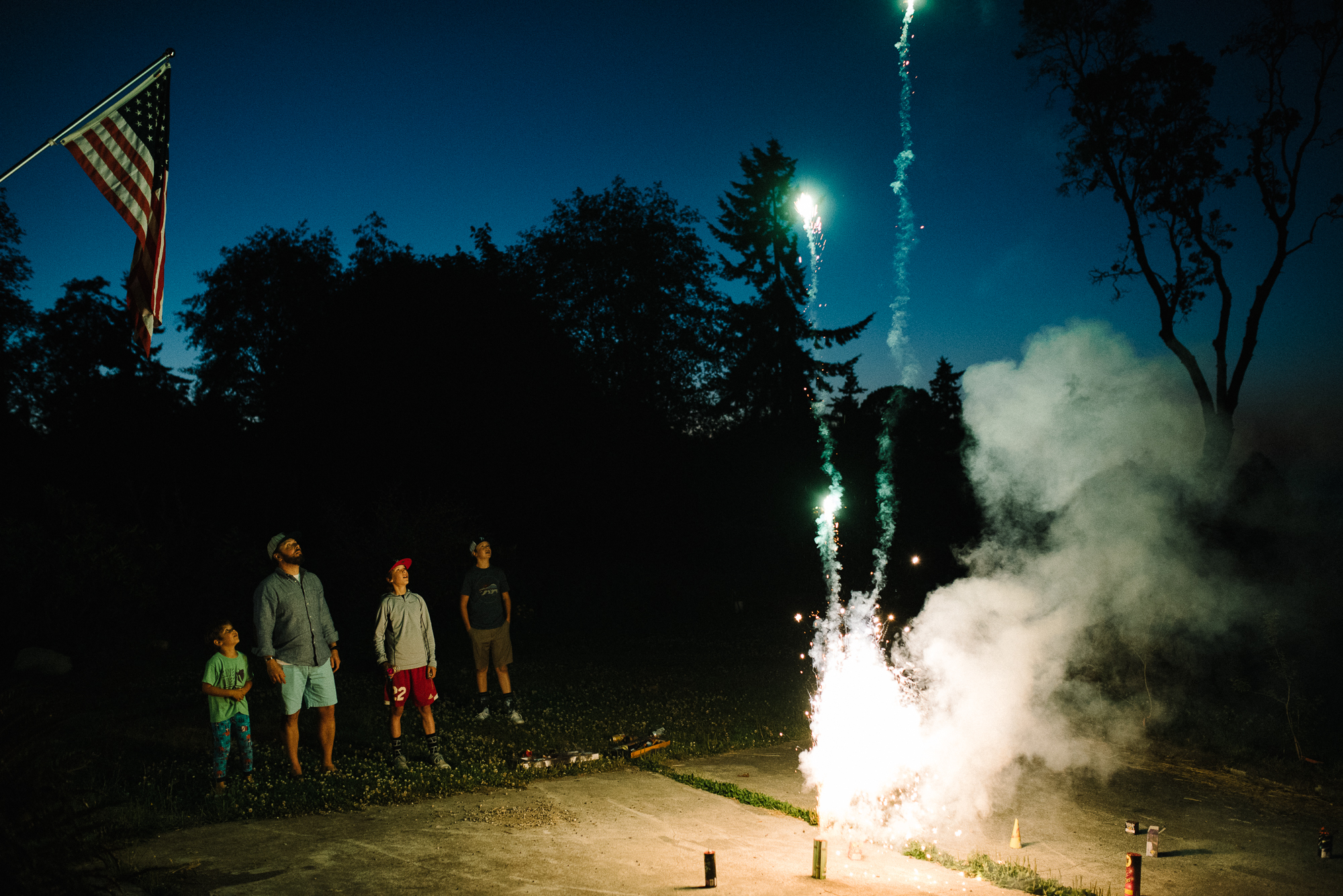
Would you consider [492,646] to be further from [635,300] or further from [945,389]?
[945,389]

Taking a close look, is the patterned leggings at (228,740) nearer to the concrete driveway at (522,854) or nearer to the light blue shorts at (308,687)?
the light blue shorts at (308,687)

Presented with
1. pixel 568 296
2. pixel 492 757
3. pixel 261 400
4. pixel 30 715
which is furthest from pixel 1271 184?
pixel 261 400

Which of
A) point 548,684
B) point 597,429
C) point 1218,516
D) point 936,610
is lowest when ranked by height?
point 548,684

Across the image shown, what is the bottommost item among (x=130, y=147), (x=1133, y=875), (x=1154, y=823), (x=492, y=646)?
(x=1154, y=823)

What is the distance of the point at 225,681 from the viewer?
695cm

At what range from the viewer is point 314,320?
2792cm

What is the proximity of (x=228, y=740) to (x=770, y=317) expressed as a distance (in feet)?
88.6

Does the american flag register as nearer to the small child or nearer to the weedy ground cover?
the small child

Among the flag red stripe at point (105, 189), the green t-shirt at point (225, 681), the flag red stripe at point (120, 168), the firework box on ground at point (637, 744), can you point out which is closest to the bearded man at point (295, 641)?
the green t-shirt at point (225, 681)

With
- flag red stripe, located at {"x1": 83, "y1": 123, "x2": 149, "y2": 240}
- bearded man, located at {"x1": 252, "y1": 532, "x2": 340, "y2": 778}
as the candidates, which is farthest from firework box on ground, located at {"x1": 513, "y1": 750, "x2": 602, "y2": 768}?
flag red stripe, located at {"x1": 83, "y1": 123, "x2": 149, "y2": 240}

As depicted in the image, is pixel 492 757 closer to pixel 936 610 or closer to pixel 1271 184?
pixel 936 610

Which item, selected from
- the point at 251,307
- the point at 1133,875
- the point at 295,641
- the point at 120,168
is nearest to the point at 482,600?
the point at 295,641

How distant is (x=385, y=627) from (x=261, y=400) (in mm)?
30115

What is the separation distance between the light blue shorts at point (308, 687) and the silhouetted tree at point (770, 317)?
25331 mm
